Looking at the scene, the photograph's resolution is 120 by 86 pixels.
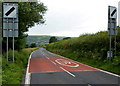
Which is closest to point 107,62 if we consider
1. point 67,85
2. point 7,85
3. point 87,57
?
point 87,57

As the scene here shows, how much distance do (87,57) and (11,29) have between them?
37.8 ft

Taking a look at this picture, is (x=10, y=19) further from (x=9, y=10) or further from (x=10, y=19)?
(x=9, y=10)

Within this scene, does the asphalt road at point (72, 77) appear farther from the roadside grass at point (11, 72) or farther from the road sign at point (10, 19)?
the road sign at point (10, 19)

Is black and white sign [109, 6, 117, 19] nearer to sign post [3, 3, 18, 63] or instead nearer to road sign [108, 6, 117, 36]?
road sign [108, 6, 117, 36]

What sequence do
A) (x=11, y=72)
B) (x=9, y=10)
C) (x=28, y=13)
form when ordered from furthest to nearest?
(x=28, y=13)
(x=9, y=10)
(x=11, y=72)

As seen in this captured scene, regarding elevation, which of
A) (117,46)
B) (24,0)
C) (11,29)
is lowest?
(117,46)

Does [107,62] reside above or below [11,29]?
below

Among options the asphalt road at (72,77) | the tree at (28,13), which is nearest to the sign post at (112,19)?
the asphalt road at (72,77)

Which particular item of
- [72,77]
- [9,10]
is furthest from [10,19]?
[72,77]

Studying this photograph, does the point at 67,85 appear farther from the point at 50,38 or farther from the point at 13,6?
the point at 50,38

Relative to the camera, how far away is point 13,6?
1535 centimetres

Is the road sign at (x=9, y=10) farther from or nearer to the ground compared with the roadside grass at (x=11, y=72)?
farther from the ground

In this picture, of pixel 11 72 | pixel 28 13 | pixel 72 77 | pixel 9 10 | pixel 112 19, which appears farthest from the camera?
pixel 28 13

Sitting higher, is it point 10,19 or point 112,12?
point 112,12
